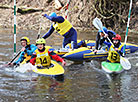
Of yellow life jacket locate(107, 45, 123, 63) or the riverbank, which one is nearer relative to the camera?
yellow life jacket locate(107, 45, 123, 63)

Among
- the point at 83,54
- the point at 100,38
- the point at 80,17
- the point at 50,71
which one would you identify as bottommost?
the point at 50,71

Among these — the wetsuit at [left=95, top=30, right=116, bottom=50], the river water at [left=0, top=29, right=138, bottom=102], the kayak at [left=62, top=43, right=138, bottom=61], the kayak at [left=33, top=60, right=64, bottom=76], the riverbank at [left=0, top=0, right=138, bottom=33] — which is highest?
the riverbank at [left=0, top=0, right=138, bottom=33]

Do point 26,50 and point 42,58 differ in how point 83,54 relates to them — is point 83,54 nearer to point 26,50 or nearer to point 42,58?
point 26,50

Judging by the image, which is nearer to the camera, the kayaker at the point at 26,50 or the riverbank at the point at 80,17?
the kayaker at the point at 26,50

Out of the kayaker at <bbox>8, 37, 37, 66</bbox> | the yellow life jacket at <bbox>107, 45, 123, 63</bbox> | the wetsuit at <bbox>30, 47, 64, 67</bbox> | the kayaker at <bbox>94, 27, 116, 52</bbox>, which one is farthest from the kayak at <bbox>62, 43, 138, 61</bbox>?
the wetsuit at <bbox>30, 47, 64, 67</bbox>

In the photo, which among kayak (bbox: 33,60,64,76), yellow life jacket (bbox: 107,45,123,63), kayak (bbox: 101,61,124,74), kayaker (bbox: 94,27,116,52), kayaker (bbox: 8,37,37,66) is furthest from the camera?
kayaker (bbox: 94,27,116,52)

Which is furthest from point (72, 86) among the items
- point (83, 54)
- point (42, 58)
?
point (83, 54)

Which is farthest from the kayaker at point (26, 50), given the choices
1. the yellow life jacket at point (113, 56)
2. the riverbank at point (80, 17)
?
the riverbank at point (80, 17)

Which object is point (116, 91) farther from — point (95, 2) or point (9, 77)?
point (95, 2)

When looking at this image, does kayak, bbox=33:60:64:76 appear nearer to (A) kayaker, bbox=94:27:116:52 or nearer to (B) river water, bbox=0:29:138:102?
(B) river water, bbox=0:29:138:102

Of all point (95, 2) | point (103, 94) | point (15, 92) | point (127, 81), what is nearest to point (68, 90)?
point (103, 94)

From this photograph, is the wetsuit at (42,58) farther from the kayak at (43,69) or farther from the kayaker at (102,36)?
the kayaker at (102,36)

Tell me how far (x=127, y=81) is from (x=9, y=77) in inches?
111

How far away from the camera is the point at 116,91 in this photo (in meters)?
5.20
